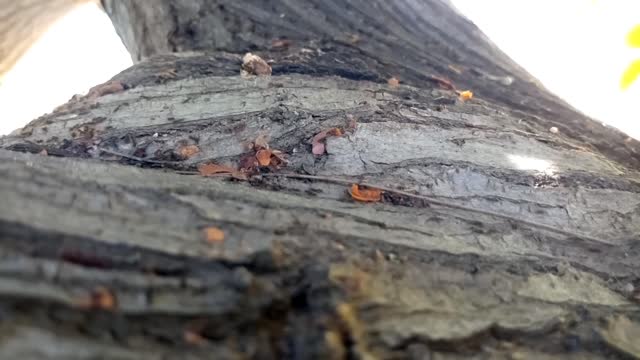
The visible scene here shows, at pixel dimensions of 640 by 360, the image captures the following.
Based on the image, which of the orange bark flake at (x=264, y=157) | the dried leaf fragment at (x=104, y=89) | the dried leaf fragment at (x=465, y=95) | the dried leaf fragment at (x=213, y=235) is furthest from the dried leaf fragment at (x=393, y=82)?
the dried leaf fragment at (x=213, y=235)

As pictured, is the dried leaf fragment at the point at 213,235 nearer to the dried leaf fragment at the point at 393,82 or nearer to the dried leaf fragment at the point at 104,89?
the dried leaf fragment at the point at 104,89

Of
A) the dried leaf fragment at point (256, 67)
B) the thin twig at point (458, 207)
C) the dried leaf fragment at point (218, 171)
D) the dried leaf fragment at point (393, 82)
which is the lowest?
the dried leaf fragment at point (218, 171)

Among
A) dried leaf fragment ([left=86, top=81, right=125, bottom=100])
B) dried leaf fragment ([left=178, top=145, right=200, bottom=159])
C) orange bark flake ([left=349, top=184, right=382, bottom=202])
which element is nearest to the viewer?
orange bark flake ([left=349, top=184, right=382, bottom=202])

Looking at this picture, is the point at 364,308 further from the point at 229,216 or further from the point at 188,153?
the point at 188,153

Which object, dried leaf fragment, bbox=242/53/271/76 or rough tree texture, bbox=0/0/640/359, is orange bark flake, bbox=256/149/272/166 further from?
dried leaf fragment, bbox=242/53/271/76

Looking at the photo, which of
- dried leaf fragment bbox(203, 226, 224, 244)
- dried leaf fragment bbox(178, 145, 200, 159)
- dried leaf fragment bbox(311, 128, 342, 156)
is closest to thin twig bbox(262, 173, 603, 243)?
dried leaf fragment bbox(311, 128, 342, 156)

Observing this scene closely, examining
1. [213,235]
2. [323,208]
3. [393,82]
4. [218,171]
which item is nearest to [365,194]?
[323,208]

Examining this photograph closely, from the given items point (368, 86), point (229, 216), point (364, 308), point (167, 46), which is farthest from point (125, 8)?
point (364, 308)
